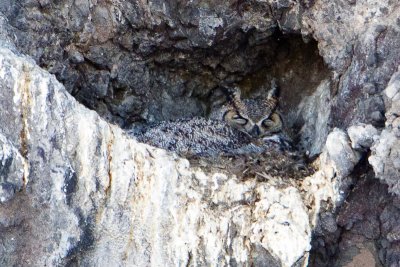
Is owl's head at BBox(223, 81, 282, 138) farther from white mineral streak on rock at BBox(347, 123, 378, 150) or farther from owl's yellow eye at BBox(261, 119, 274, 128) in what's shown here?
white mineral streak on rock at BBox(347, 123, 378, 150)

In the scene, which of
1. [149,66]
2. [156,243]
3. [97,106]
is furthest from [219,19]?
[156,243]

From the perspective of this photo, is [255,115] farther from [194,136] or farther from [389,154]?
[389,154]

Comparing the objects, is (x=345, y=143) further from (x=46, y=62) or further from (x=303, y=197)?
(x=46, y=62)

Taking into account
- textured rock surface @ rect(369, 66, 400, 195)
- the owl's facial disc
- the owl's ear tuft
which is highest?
the owl's ear tuft

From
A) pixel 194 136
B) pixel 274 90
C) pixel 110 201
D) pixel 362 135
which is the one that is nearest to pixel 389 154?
pixel 362 135

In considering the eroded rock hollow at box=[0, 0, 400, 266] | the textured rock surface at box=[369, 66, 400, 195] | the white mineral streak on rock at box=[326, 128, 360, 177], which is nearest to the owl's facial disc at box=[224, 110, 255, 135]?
the eroded rock hollow at box=[0, 0, 400, 266]

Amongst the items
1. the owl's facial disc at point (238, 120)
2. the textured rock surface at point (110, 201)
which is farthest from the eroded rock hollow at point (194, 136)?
the owl's facial disc at point (238, 120)

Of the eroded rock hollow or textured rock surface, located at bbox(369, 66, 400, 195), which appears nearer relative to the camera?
the eroded rock hollow

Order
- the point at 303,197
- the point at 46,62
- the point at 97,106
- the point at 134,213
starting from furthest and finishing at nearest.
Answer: the point at 97,106, the point at 46,62, the point at 303,197, the point at 134,213
